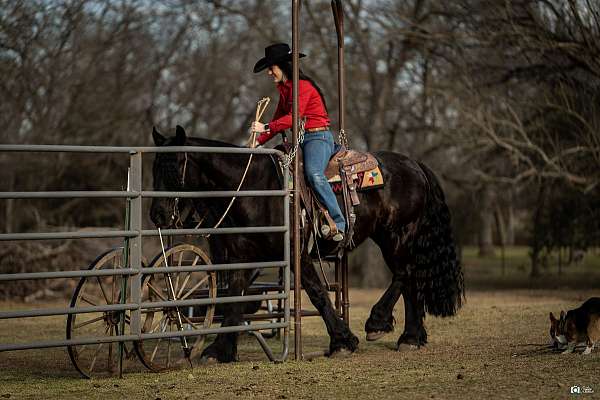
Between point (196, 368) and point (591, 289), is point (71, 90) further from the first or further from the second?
point (196, 368)

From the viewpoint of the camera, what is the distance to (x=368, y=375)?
24.5 ft

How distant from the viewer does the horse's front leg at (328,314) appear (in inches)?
346

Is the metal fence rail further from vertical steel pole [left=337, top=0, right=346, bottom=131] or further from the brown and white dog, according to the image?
the brown and white dog

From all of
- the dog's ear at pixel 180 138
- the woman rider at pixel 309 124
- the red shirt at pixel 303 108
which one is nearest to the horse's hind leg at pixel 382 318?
the woman rider at pixel 309 124

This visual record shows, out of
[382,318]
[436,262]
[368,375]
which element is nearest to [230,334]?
[382,318]

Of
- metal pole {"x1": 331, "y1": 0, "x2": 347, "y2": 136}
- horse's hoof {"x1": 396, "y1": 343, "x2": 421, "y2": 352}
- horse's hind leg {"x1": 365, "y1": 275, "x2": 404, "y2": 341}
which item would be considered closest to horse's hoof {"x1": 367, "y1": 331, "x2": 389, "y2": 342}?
horse's hind leg {"x1": 365, "y1": 275, "x2": 404, "y2": 341}

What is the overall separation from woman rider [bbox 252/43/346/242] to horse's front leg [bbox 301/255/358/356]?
15.8 inches

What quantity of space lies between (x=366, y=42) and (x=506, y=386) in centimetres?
1776

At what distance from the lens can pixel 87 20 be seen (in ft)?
72.0

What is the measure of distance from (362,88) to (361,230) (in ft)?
56.7

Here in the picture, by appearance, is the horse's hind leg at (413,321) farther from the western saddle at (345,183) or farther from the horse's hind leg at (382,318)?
the western saddle at (345,183)

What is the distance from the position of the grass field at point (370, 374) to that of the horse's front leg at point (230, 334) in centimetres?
30

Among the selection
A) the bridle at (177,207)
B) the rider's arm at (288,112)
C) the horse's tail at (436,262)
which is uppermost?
the rider's arm at (288,112)

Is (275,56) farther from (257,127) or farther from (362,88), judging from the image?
(362,88)
